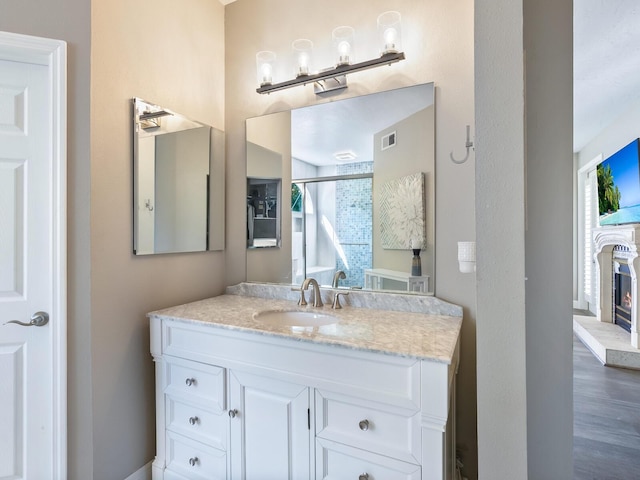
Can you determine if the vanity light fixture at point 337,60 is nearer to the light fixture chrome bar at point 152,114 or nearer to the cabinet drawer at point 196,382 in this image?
the light fixture chrome bar at point 152,114

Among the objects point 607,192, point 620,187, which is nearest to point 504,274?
point 620,187

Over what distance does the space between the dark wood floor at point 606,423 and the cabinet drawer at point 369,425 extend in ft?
4.16

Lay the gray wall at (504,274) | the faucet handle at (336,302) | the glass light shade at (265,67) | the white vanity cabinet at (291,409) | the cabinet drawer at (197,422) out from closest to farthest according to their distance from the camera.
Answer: the gray wall at (504,274) → the white vanity cabinet at (291,409) → the cabinet drawer at (197,422) → the faucet handle at (336,302) → the glass light shade at (265,67)

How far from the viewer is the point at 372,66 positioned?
1.67m

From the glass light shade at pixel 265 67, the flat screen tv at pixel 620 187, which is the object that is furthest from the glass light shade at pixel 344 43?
the flat screen tv at pixel 620 187

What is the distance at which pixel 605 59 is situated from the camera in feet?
7.48

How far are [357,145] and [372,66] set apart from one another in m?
0.40

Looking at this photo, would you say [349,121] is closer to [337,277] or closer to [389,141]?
[389,141]

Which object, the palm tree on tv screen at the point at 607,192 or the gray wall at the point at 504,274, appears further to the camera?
the palm tree on tv screen at the point at 607,192

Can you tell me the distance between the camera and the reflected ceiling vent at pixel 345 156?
1.80 meters

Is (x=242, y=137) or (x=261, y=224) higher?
(x=242, y=137)

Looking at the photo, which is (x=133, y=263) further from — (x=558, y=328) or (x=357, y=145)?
(x=558, y=328)

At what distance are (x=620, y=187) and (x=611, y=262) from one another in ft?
3.44

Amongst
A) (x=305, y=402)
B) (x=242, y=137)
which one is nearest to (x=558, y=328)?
(x=305, y=402)
